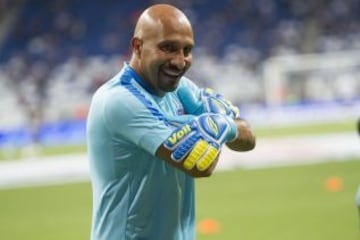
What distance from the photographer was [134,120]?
3.06 metres

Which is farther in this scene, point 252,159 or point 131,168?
point 252,159

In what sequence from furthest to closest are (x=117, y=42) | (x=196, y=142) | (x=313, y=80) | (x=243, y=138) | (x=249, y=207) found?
(x=117, y=42) → (x=313, y=80) → (x=249, y=207) → (x=243, y=138) → (x=196, y=142)

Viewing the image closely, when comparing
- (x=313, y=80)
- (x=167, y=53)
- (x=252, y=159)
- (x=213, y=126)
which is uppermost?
(x=313, y=80)

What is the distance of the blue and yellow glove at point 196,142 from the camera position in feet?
9.86

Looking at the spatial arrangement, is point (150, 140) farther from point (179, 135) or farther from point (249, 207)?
point (249, 207)

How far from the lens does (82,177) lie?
13.1 m

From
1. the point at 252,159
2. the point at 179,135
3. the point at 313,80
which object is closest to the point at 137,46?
the point at 179,135

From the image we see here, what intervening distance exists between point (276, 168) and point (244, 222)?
4263 mm

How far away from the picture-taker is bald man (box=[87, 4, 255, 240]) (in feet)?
9.98

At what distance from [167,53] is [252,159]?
35.2 ft

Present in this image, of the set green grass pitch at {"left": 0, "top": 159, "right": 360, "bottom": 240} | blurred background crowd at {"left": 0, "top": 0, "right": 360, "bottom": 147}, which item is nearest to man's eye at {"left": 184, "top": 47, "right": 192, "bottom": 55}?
green grass pitch at {"left": 0, "top": 159, "right": 360, "bottom": 240}

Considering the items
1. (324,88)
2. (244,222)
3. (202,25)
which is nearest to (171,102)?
(244,222)

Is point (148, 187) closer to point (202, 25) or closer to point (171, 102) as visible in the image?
point (171, 102)

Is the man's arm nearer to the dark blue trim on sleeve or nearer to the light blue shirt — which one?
the light blue shirt
